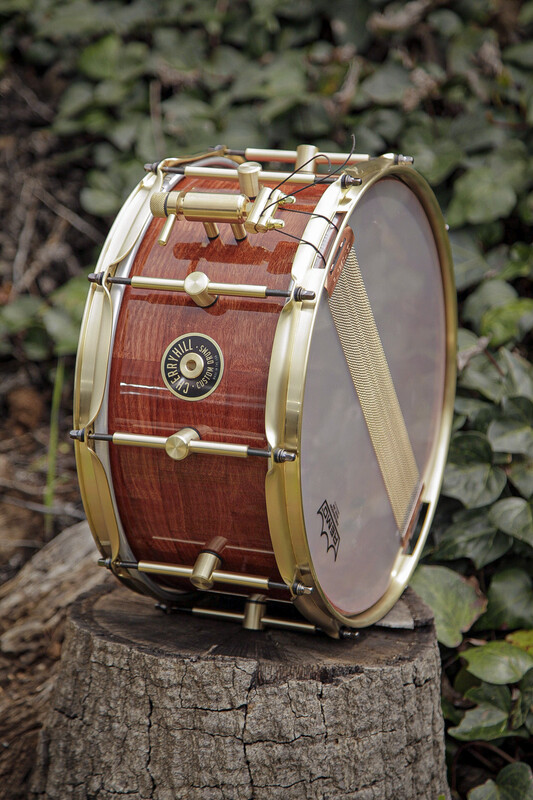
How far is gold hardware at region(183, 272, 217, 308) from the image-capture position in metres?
1.03

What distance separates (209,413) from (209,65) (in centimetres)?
193

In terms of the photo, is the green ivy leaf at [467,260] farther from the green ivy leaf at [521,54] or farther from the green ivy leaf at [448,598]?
the green ivy leaf at [448,598]

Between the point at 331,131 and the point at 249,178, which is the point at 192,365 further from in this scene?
the point at 331,131

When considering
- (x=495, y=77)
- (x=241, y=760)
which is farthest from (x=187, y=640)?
(x=495, y=77)

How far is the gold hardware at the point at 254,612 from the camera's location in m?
1.21

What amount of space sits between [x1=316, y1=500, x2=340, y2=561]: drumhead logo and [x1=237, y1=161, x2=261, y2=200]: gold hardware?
46 centimetres

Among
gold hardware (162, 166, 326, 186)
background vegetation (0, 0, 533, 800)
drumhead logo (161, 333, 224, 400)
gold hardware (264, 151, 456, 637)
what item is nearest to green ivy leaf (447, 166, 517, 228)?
background vegetation (0, 0, 533, 800)

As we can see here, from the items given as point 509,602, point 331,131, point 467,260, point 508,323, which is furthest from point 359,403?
point 331,131

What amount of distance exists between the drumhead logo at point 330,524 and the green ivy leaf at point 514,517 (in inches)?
22.8

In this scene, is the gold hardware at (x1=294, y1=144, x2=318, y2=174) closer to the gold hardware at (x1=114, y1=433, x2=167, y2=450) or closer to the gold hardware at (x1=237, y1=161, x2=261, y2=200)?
the gold hardware at (x1=237, y1=161, x2=261, y2=200)

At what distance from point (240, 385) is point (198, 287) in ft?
0.47

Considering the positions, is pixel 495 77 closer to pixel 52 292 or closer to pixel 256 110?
pixel 256 110

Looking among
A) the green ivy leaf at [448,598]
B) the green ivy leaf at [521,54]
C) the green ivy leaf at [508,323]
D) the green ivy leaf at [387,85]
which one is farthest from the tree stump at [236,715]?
the green ivy leaf at [521,54]

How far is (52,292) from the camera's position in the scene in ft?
8.82
